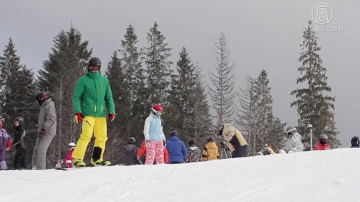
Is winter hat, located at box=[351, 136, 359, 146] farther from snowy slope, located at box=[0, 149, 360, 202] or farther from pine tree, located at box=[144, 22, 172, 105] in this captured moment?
pine tree, located at box=[144, 22, 172, 105]

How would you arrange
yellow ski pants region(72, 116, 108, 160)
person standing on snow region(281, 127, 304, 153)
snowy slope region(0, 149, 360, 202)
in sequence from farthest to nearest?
person standing on snow region(281, 127, 304, 153), yellow ski pants region(72, 116, 108, 160), snowy slope region(0, 149, 360, 202)

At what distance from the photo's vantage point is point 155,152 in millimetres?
10867

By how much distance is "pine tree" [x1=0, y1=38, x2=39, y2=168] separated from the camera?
127 feet

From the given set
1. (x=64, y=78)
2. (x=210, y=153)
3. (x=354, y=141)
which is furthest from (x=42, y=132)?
(x=64, y=78)

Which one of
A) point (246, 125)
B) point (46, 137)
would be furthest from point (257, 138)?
point (46, 137)

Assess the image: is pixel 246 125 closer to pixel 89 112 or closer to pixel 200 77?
pixel 200 77

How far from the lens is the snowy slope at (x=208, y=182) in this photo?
5.07m

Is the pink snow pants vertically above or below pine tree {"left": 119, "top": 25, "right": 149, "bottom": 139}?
below

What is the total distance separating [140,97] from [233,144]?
3254 cm

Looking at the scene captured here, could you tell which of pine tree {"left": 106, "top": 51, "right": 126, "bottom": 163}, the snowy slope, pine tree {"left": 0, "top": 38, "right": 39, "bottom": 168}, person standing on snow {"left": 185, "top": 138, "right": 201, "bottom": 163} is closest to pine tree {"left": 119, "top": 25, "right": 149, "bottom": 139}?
pine tree {"left": 106, "top": 51, "right": 126, "bottom": 163}

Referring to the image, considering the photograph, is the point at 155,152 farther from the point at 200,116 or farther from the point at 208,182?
the point at 200,116

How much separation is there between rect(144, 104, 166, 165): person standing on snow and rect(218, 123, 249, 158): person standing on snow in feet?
4.94

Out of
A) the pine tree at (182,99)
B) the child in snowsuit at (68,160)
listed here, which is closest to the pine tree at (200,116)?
the pine tree at (182,99)

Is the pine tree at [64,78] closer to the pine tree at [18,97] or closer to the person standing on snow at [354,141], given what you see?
the pine tree at [18,97]
